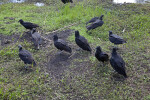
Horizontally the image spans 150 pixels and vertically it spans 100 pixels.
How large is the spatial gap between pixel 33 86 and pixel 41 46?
2525 millimetres

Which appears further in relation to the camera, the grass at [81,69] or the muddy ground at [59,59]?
the muddy ground at [59,59]

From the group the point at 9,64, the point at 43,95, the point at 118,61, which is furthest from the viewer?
the point at 9,64

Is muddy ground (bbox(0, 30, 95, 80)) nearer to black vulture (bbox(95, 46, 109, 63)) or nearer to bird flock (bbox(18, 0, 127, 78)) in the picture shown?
bird flock (bbox(18, 0, 127, 78))

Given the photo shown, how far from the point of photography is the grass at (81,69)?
4.57 meters

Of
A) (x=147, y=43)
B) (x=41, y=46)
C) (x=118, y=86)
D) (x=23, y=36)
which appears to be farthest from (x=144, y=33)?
(x=23, y=36)

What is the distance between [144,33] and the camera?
794 centimetres

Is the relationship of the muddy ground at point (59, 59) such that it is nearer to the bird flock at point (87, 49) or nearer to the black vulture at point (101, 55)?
the bird flock at point (87, 49)

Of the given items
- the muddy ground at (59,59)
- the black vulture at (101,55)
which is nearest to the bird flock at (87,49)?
the black vulture at (101,55)

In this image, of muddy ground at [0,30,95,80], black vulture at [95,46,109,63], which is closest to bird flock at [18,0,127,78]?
black vulture at [95,46,109,63]

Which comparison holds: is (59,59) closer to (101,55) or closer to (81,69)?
(81,69)

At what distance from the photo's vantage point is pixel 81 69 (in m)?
Answer: 5.55

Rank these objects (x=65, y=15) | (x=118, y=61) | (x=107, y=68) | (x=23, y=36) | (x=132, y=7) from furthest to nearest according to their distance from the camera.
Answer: (x=132, y=7) → (x=65, y=15) → (x=23, y=36) → (x=107, y=68) → (x=118, y=61)

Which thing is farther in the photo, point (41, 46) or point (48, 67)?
point (41, 46)

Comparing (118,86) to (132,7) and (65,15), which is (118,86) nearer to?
(65,15)
